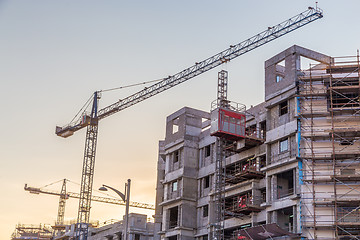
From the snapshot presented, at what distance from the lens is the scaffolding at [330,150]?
51.3 meters

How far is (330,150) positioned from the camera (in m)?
53.9

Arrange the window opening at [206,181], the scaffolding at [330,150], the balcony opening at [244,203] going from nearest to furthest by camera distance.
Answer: the scaffolding at [330,150] < the balcony opening at [244,203] < the window opening at [206,181]

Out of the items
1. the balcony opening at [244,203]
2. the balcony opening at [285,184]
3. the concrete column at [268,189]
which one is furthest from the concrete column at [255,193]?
the balcony opening at [285,184]

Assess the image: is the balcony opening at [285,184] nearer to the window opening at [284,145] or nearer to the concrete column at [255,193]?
the window opening at [284,145]

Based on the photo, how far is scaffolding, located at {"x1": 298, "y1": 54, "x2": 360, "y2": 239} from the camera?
5131 centimetres

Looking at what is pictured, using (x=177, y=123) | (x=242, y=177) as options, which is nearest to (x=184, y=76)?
(x=177, y=123)

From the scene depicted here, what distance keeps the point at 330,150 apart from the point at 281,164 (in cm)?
484

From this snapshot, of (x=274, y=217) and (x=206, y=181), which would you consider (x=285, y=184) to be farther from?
(x=206, y=181)

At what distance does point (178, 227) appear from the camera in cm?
6844

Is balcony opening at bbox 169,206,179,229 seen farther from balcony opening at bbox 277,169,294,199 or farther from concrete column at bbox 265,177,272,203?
balcony opening at bbox 277,169,294,199

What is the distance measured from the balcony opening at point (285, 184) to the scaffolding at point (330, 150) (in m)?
3.86

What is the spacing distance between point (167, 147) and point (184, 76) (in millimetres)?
24631

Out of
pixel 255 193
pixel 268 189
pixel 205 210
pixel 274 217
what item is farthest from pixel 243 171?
pixel 205 210

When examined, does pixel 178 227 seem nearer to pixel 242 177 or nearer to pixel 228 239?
pixel 228 239
